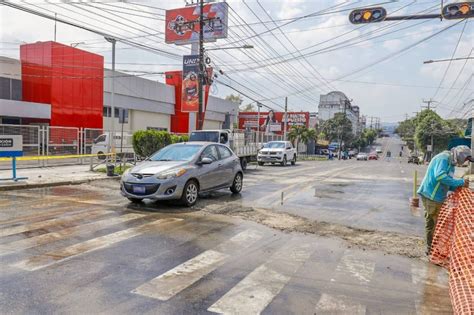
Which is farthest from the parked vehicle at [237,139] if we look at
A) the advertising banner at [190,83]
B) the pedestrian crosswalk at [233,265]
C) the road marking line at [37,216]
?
the pedestrian crosswalk at [233,265]

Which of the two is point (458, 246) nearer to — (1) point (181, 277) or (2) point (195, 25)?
(1) point (181, 277)

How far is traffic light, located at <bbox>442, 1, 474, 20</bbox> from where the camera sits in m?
10.2

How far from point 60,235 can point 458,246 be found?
597 cm

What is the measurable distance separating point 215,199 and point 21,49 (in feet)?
84.8

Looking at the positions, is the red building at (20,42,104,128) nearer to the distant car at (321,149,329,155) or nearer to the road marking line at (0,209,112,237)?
the road marking line at (0,209,112,237)

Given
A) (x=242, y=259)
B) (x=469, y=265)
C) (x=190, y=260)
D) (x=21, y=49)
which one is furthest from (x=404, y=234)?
(x=21, y=49)

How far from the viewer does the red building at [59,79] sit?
2867 centimetres

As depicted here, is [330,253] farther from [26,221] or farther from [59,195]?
[59,195]

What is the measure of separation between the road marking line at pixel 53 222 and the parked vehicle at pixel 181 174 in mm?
983

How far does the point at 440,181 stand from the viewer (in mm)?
5688

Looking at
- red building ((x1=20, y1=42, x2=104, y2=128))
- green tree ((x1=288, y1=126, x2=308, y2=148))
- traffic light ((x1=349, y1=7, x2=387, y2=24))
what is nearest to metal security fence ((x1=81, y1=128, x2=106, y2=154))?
red building ((x1=20, y1=42, x2=104, y2=128))

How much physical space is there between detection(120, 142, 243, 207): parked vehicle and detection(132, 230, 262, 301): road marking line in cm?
293

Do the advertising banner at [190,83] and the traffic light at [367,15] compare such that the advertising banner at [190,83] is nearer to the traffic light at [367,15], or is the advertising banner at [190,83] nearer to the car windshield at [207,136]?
the car windshield at [207,136]

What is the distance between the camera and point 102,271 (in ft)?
16.0
